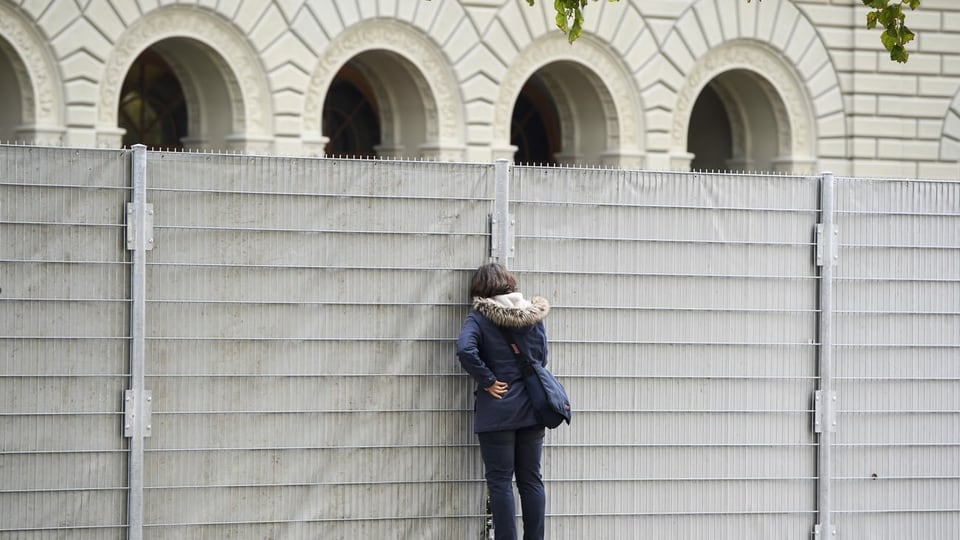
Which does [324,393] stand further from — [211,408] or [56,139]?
[56,139]

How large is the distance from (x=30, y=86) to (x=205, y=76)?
8.94 ft

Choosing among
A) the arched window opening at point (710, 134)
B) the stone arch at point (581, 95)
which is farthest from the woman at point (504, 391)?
the arched window opening at point (710, 134)

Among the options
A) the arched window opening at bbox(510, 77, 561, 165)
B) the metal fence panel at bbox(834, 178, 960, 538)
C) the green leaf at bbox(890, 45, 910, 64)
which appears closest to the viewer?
the green leaf at bbox(890, 45, 910, 64)

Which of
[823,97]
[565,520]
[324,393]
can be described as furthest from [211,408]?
[823,97]

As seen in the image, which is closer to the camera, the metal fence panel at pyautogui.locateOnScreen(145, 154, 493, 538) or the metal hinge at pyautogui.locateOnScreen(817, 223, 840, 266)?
the metal fence panel at pyautogui.locateOnScreen(145, 154, 493, 538)

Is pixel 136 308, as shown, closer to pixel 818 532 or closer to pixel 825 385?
pixel 825 385

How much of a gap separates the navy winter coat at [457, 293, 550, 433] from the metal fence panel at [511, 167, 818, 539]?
0.42m

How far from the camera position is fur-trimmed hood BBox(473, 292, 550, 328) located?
29.3ft

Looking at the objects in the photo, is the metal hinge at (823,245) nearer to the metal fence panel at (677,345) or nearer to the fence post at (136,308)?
the metal fence panel at (677,345)

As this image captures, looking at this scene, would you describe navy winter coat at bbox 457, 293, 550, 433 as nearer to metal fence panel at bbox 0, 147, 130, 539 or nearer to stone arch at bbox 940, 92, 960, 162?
metal fence panel at bbox 0, 147, 130, 539

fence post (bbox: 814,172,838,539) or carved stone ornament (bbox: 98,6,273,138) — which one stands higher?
carved stone ornament (bbox: 98,6,273,138)

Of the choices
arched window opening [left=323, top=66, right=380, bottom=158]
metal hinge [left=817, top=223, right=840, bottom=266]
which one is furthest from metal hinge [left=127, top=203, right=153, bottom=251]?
arched window opening [left=323, top=66, right=380, bottom=158]

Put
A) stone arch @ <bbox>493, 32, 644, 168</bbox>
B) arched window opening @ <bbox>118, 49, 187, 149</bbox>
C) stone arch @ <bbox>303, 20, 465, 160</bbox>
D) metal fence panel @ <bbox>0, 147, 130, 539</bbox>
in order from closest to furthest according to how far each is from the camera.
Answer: metal fence panel @ <bbox>0, 147, 130, 539</bbox>
stone arch @ <bbox>303, 20, 465, 160</bbox>
stone arch @ <bbox>493, 32, 644, 168</bbox>
arched window opening @ <bbox>118, 49, 187, 149</bbox>

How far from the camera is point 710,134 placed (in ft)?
100
